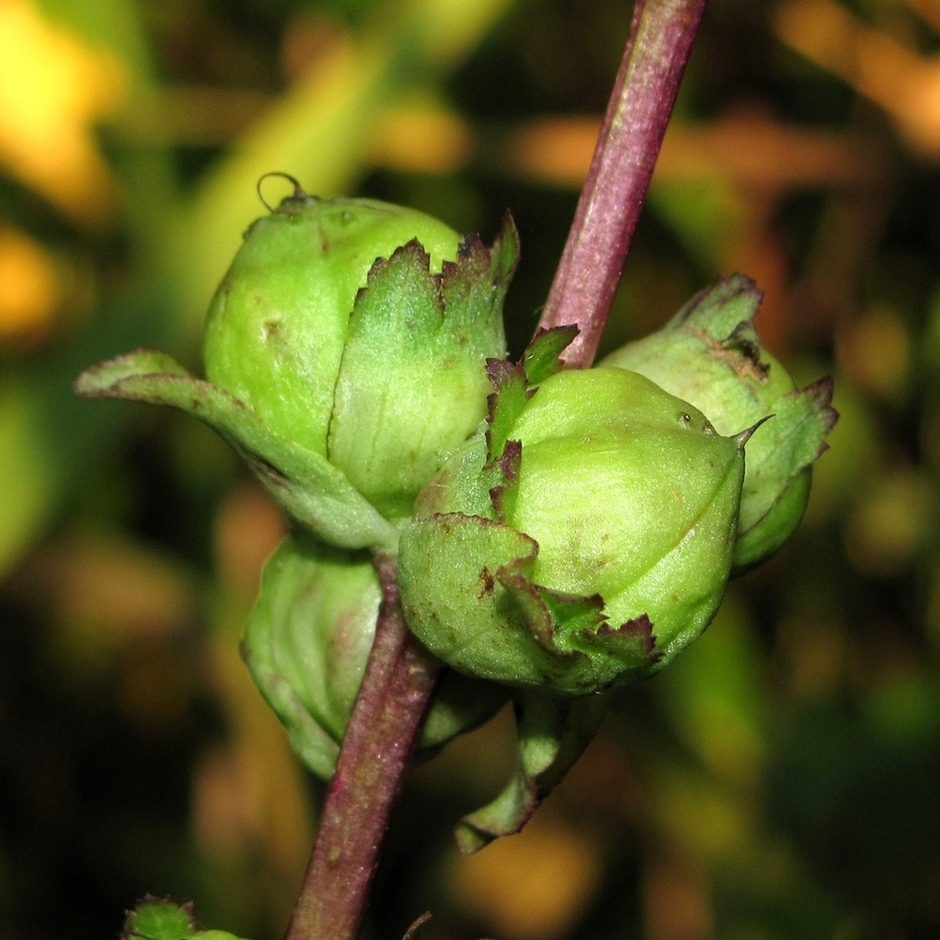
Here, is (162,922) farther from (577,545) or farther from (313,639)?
(577,545)

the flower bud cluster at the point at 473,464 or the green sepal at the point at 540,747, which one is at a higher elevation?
the flower bud cluster at the point at 473,464

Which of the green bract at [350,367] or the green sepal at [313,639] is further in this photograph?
the green sepal at [313,639]

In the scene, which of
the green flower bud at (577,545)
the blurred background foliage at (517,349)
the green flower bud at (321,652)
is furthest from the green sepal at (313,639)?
the blurred background foliage at (517,349)

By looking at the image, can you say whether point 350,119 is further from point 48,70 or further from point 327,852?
point 327,852

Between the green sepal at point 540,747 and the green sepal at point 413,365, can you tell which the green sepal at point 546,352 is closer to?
the green sepal at point 413,365

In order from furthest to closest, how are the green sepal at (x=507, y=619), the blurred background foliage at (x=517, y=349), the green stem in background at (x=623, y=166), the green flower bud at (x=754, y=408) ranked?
the blurred background foliage at (x=517, y=349)
the green flower bud at (x=754, y=408)
the green stem in background at (x=623, y=166)
the green sepal at (x=507, y=619)

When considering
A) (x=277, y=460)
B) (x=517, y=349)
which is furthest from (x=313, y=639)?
(x=517, y=349)
